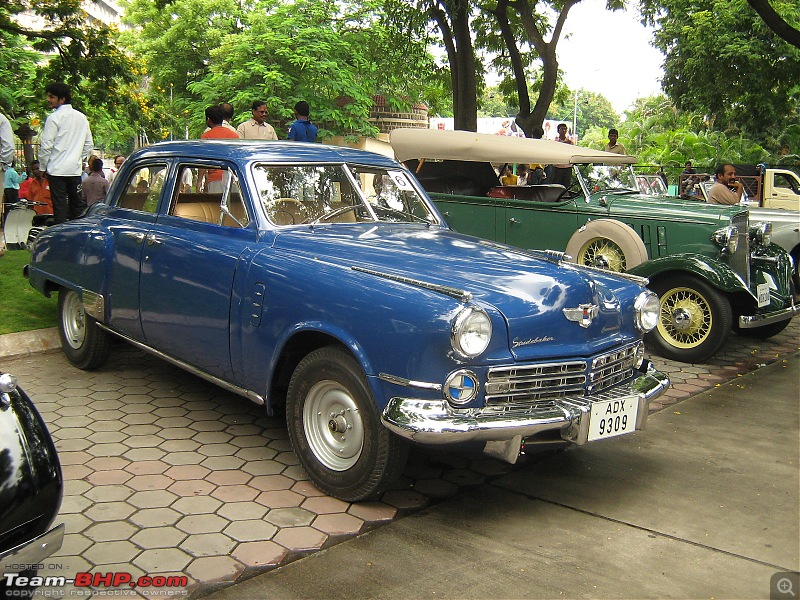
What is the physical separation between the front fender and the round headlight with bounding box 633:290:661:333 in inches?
110

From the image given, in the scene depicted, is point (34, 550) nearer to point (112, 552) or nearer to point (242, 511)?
point (112, 552)

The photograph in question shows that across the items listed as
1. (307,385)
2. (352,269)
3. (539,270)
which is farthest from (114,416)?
(539,270)

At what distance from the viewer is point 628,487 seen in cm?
422

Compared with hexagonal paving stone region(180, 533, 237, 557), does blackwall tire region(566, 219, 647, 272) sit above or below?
above

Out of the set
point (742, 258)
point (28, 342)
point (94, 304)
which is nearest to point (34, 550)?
point (94, 304)

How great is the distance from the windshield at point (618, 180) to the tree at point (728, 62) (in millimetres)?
14075

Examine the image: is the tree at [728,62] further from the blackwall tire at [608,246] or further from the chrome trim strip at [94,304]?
the chrome trim strip at [94,304]

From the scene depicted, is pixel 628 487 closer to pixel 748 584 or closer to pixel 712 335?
pixel 748 584

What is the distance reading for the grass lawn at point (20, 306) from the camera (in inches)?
264

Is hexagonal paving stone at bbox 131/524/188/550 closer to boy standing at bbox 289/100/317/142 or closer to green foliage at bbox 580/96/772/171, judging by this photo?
boy standing at bbox 289/100/317/142

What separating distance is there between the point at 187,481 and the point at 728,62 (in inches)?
920

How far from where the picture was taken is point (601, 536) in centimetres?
362

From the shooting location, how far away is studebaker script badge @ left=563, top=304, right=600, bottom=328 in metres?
3.81

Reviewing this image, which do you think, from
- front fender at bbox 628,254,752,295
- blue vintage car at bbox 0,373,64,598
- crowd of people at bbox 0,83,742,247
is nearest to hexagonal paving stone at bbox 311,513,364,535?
blue vintage car at bbox 0,373,64,598
